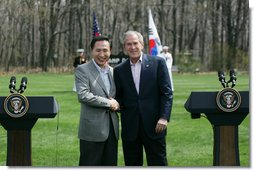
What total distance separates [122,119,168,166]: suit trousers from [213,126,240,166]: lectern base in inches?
26.2

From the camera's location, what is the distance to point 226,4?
95.8 feet

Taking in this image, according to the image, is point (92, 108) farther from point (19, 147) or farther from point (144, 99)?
point (19, 147)

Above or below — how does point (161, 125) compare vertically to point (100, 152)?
above

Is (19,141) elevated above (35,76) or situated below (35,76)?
above

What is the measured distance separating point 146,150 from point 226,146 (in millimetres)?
859

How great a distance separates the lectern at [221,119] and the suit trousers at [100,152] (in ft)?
2.65

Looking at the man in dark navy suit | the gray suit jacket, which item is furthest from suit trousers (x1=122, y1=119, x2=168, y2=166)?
the gray suit jacket

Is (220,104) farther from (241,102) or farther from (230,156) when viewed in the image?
(230,156)

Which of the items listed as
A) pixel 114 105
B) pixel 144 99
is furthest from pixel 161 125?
pixel 114 105

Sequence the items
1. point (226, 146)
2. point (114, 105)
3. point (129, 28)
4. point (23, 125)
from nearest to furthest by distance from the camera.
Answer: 1. point (114, 105)
2. point (23, 125)
3. point (226, 146)
4. point (129, 28)

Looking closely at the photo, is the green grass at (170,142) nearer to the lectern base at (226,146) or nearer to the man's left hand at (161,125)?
the lectern base at (226,146)

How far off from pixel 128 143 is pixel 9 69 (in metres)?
14.7

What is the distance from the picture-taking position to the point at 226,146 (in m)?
5.15

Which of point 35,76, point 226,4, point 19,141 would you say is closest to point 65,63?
point 35,76
